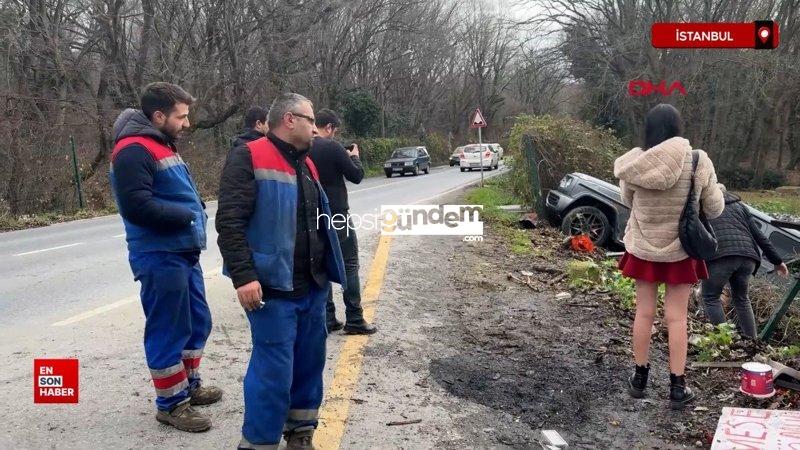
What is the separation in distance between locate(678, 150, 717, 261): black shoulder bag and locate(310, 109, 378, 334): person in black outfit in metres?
2.39

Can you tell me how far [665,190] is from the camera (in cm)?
413

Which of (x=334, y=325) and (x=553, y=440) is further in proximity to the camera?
(x=334, y=325)

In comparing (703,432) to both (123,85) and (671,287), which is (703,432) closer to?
(671,287)

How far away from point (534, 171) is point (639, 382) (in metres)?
9.33

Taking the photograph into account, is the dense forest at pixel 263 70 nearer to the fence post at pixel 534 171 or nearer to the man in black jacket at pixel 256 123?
the fence post at pixel 534 171

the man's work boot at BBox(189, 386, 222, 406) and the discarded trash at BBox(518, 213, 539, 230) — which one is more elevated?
the man's work boot at BBox(189, 386, 222, 406)

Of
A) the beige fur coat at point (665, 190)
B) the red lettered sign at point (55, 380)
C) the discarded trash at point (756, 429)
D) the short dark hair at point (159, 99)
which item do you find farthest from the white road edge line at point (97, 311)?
the discarded trash at point (756, 429)

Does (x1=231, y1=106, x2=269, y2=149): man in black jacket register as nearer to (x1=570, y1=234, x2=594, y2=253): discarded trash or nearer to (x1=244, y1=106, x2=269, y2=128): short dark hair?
(x1=244, y1=106, x2=269, y2=128): short dark hair

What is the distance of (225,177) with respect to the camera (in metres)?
3.16

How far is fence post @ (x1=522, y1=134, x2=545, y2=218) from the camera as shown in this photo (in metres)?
13.3

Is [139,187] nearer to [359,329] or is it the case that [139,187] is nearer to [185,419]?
[185,419]

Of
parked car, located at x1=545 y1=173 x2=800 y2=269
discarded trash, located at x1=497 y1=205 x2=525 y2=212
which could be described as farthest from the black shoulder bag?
discarded trash, located at x1=497 y1=205 x2=525 y2=212

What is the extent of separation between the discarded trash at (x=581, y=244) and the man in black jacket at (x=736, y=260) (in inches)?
166

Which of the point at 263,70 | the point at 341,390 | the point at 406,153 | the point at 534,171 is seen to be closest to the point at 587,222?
the point at 534,171
